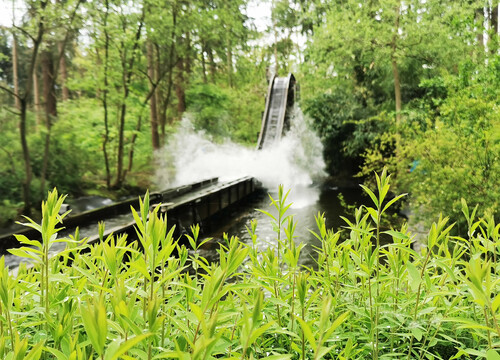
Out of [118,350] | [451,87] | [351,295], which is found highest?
[451,87]

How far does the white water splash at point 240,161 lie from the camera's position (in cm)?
2041

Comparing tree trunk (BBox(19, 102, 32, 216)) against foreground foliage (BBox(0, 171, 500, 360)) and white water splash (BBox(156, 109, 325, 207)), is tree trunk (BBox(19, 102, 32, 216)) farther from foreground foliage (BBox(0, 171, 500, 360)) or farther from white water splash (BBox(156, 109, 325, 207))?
foreground foliage (BBox(0, 171, 500, 360))

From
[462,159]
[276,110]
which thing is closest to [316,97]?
[276,110]

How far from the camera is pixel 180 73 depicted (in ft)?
74.5

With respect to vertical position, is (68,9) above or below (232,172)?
above

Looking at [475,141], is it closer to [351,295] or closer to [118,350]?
[351,295]

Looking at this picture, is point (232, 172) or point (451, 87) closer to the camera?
point (451, 87)

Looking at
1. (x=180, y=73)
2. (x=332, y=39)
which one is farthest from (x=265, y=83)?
(x=332, y=39)

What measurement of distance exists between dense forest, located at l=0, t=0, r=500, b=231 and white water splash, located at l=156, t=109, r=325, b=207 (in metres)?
1.00

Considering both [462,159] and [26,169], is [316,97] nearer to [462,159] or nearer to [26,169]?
[462,159]

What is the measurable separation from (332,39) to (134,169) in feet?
36.6

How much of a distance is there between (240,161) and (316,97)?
6160mm

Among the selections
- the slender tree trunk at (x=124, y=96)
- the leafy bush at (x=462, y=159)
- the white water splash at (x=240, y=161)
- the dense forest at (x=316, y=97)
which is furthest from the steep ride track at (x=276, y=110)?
the leafy bush at (x=462, y=159)

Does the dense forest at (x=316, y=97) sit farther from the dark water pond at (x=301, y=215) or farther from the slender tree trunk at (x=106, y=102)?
the dark water pond at (x=301, y=215)
